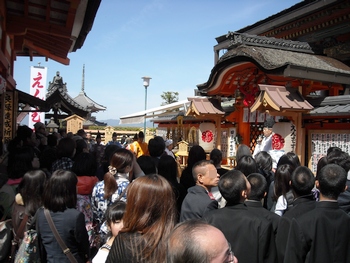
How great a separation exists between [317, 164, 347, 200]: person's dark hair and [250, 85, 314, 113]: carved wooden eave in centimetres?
472

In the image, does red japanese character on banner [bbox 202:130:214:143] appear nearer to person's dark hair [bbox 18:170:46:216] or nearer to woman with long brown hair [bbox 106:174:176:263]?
person's dark hair [bbox 18:170:46:216]

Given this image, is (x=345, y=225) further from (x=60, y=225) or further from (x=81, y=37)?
(x=81, y=37)

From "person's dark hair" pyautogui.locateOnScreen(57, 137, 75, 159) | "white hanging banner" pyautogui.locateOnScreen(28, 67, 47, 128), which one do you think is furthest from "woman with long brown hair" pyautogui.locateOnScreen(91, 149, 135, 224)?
"white hanging banner" pyautogui.locateOnScreen(28, 67, 47, 128)

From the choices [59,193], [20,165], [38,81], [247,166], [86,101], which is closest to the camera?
[59,193]

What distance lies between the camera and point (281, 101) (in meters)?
7.44

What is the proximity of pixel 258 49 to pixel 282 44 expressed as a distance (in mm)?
1362

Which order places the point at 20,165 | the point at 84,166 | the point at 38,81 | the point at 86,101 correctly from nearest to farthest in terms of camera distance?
1. the point at 84,166
2. the point at 20,165
3. the point at 38,81
4. the point at 86,101

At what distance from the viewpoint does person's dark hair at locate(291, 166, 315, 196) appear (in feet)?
9.86

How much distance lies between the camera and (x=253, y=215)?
250cm

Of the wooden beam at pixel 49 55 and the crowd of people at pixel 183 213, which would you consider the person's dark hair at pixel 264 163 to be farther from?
the wooden beam at pixel 49 55

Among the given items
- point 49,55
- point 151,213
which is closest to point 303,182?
point 151,213

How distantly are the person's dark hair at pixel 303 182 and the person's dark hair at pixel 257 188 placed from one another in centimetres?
32

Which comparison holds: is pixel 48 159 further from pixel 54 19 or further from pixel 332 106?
pixel 332 106

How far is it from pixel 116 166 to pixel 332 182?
2.02m
